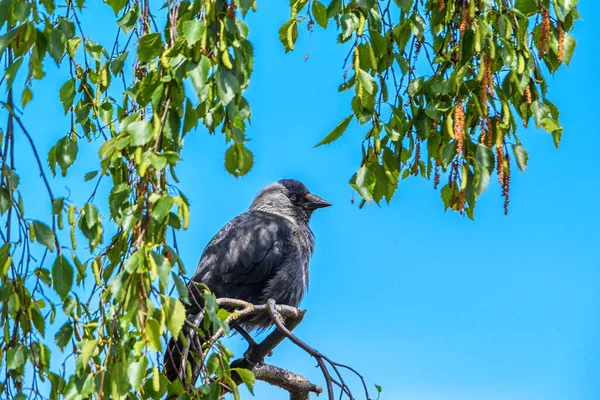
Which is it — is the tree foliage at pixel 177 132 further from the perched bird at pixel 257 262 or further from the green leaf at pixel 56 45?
the perched bird at pixel 257 262

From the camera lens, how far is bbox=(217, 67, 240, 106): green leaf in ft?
8.77

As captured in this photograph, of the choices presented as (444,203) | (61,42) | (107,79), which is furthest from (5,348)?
(444,203)

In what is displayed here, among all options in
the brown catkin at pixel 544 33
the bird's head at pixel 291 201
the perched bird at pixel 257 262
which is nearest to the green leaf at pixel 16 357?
the brown catkin at pixel 544 33

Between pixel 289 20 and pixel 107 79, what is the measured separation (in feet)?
3.08

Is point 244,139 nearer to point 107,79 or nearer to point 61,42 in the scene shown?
point 61,42

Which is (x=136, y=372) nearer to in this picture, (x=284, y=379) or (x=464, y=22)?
(x=464, y=22)

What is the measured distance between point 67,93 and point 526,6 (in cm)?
183

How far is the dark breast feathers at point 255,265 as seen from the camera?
6227 millimetres

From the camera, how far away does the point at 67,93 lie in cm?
361

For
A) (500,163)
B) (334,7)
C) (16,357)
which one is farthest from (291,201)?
(16,357)

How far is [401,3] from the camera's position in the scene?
10.8ft

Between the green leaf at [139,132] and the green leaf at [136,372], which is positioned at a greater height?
the green leaf at [139,132]

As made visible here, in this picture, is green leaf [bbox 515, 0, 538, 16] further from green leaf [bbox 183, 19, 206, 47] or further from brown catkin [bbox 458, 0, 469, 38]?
green leaf [bbox 183, 19, 206, 47]

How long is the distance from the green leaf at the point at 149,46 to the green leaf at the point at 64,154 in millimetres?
A: 800
